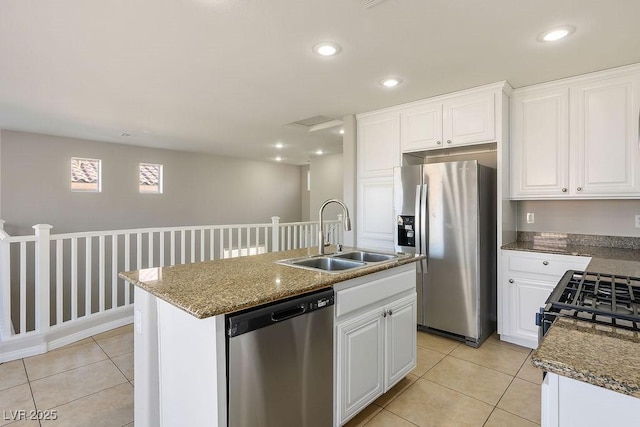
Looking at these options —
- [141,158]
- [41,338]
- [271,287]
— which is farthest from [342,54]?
[141,158]

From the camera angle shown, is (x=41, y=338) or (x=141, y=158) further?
(x=141, y=158)

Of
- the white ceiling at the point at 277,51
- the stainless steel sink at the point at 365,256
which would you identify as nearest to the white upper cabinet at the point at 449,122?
the white ceiling at the point at 277,51

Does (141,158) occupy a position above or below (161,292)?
above

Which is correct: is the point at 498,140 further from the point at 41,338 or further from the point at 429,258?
the point at 41,338

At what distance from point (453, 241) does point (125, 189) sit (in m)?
5.66

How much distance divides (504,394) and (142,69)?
3562 mm

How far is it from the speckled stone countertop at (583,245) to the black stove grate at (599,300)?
30.1 inches

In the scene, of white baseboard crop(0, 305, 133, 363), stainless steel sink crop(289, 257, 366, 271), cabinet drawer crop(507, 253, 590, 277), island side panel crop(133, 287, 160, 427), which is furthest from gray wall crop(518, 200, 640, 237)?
white baseboard crop(0, 305, 133, 363)

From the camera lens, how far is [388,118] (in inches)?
143

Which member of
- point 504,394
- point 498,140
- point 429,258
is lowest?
point 504,394

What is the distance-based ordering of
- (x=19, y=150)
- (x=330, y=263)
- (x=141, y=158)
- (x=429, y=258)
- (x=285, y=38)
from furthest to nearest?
1. (x=141, y=158)
2. (x=19, y=150)
3. (x=429, y=258)
4. (x=330, y=263)
5. (x=285, y=38)

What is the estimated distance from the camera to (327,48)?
7.43ft

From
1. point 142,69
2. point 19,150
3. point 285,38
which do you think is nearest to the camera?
point 285,38

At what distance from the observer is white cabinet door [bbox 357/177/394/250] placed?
364cm
